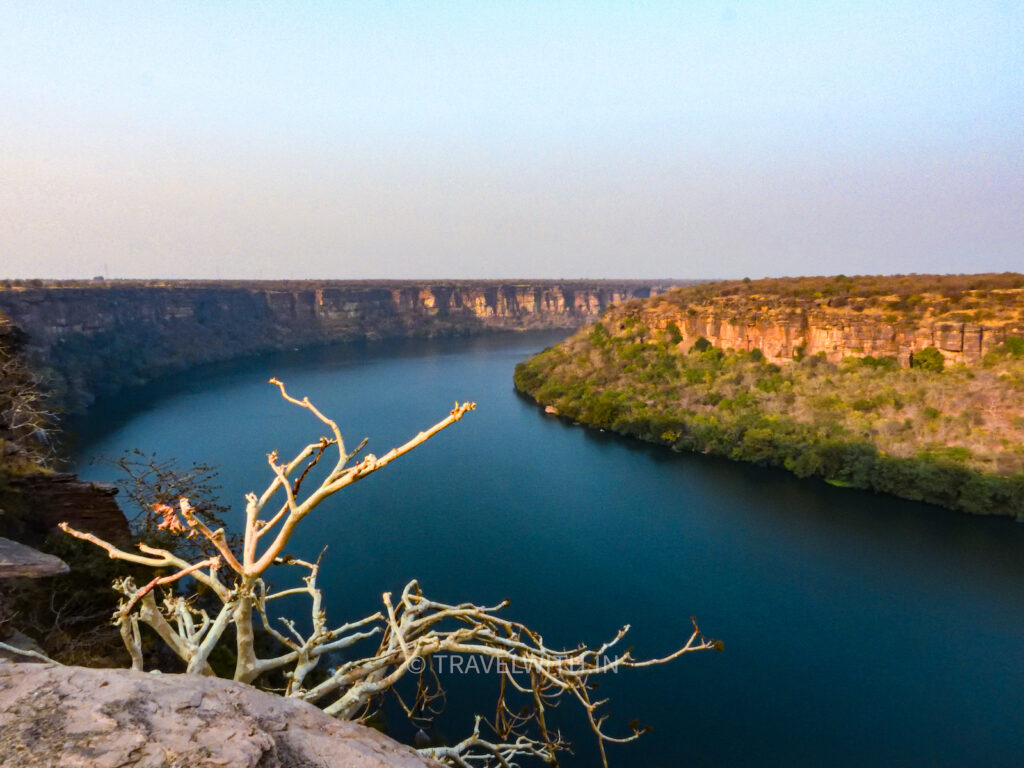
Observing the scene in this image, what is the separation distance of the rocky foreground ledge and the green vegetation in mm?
33649

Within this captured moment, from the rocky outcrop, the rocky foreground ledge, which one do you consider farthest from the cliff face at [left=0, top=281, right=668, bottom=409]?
the rocky foreground ledge

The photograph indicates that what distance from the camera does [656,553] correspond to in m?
24.3

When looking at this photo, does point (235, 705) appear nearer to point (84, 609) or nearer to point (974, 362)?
point (84, 609)

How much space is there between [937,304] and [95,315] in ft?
268

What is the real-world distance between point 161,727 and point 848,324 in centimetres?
4694

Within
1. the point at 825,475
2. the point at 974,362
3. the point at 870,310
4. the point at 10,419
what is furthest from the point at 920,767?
the point at 870,310

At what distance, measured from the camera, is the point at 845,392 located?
128ft

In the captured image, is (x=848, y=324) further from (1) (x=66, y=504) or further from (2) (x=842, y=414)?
(1) (x=66, y=504)

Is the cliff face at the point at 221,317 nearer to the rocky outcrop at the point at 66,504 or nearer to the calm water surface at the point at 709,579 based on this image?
the rocky outcrop at the point at 66,504

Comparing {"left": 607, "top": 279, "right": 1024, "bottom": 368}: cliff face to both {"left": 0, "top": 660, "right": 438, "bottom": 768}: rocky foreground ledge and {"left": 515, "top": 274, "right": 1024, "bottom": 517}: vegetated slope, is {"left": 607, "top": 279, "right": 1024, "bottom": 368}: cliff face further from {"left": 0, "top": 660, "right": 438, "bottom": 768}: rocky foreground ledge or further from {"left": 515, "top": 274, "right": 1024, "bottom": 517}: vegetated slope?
{"left": 0, "top": 660, "right": 438, "bottom": 768}: rocky foreground ledge

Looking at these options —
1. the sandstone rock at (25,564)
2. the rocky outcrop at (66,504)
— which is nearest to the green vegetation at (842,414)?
the rocky outcrop at (66,504)

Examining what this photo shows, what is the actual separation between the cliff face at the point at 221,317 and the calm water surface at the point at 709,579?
1556 cm

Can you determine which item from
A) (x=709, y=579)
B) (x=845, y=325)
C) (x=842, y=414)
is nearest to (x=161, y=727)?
(x=709, y=579)

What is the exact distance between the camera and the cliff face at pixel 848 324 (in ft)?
117
